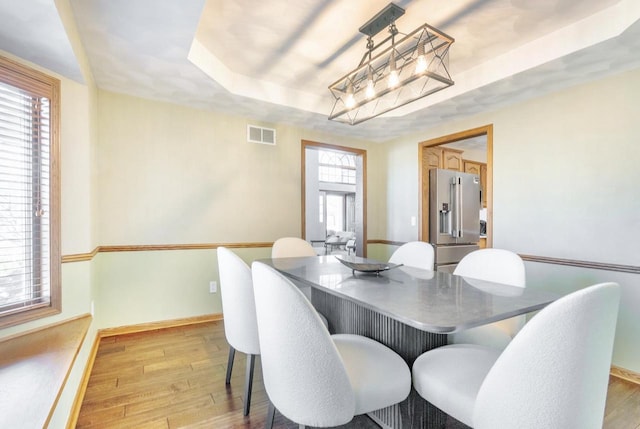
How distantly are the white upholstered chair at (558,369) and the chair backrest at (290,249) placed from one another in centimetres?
209

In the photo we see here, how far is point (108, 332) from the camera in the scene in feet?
9.20

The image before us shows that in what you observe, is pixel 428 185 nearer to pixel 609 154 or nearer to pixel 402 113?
pixel 402 113

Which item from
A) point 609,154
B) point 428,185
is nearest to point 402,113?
point 428,185

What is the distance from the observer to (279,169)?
3.73 metres

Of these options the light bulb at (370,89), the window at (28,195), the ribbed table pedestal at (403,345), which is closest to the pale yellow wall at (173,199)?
the window at (28,195)

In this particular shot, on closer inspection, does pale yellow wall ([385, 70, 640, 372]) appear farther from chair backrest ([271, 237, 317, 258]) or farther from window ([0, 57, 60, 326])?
window ([0, 57, 60, 326])

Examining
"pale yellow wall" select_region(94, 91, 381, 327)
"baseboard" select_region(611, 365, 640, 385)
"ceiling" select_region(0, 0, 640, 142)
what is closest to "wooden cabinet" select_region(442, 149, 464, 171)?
"ceiling" select_region(0, 0, 640, 142)

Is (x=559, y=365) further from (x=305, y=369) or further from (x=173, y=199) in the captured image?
(x=173, y=199)

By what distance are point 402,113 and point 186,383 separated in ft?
10.4

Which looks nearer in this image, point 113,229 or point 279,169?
point 113,229

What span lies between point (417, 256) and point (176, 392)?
1.87 m

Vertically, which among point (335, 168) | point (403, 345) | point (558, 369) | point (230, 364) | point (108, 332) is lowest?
point (108, 332)

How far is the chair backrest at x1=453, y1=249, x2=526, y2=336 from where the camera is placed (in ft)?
5.53

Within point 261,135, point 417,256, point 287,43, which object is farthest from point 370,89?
point 261,135
